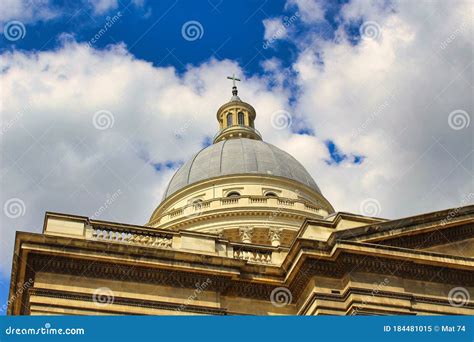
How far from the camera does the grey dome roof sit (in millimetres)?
48500

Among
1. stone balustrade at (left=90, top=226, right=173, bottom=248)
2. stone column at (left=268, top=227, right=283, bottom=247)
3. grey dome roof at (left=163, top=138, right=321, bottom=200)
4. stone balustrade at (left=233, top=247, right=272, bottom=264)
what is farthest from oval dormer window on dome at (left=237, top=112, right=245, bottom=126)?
stone balustrade at (left=90, top=226, right=173, bottom=248)

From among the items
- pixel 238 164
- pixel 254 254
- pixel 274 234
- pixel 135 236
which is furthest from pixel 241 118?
pixel 135 236

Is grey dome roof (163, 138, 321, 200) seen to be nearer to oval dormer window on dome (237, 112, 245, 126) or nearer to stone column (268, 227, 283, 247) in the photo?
stone column (268, 227, 283, 247)

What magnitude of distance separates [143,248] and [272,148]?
1305 inches

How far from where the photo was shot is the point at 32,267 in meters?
20.4

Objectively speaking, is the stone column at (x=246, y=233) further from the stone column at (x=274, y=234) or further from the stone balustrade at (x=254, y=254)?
the stone balustrade at (x=254, y=254)

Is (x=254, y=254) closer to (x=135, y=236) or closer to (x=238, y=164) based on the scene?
(x=135, y=236)

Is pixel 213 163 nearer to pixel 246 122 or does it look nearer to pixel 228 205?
pixel 228 205

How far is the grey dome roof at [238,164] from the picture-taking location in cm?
4850

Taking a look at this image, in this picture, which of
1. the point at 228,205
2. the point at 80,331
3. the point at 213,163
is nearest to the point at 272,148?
the point at 213,163

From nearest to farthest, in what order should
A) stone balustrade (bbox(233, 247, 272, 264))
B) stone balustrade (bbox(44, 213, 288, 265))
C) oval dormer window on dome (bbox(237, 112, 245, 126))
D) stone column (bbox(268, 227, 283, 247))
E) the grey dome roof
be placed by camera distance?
stone balustrade (bbox(44, 213, 288, 265)) → stone balustrade (bbox(233, 247, 272, 264)) → stone column (bbox(268, 227, 283, 247)) → the grey dome roof → oval dormer window on dome (bbox(237, 112, 245, 126))

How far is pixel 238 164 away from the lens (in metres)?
48.8

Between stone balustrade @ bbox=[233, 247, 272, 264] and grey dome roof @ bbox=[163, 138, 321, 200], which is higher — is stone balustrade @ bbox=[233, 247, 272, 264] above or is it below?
below

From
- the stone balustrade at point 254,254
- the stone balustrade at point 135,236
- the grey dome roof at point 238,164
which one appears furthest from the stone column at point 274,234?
the stone balustrade at point 135,236
